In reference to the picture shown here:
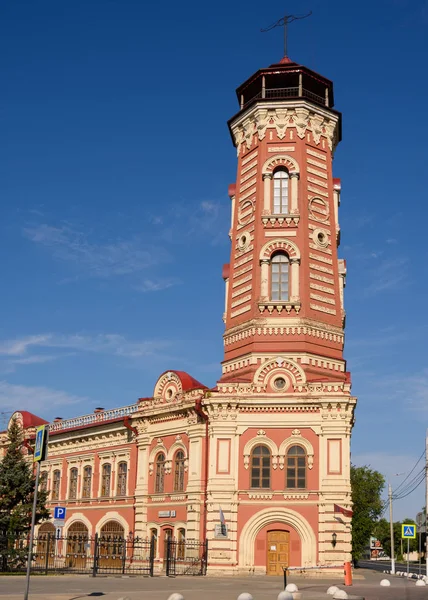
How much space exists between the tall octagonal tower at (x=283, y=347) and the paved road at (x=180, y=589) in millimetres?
2546

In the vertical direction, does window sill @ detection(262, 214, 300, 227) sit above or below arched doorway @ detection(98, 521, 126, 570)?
above

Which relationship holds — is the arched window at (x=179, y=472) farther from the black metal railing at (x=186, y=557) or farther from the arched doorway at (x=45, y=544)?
the arched doorway at (x=45, y=544)

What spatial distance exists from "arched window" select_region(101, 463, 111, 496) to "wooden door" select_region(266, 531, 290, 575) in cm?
1377

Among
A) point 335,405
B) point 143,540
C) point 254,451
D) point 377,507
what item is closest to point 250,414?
point 254,451

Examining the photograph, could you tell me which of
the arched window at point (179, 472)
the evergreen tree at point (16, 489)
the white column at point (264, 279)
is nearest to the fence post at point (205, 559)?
the arched window at point (179, 472)

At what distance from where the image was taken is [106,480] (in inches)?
1817

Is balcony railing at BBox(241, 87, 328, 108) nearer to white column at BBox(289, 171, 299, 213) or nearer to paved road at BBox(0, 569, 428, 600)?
white column at BBox(289, 171, 299, 213)

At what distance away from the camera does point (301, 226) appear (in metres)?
41.4

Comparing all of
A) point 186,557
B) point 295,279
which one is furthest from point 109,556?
point 295,279

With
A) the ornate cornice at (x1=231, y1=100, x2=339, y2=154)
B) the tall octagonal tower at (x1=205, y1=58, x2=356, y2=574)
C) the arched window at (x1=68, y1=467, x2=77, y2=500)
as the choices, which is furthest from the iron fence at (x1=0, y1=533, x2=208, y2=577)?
the ornate cornice at (x1=231, y1=100, x2=339, y2=154)

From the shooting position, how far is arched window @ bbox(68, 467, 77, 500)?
49.0 meters

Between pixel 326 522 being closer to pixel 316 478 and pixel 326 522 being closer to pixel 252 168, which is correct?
pixel 316 478

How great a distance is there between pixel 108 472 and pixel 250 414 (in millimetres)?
13325

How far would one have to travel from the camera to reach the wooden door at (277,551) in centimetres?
3503
